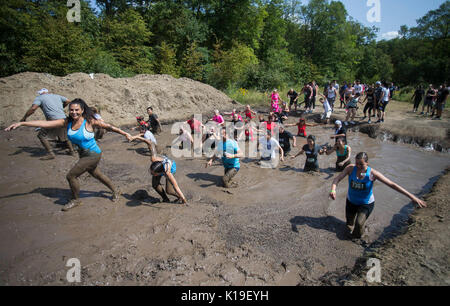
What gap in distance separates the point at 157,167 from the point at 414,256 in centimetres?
464

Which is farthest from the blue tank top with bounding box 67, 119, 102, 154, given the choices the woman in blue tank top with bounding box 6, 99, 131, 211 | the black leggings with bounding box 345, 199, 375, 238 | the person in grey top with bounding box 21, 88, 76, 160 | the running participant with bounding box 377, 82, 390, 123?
the running participant with bounding box 377, 82, 390, 123

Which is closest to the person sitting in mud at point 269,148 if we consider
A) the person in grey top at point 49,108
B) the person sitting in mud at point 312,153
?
the person sitting in mud at point 312,153

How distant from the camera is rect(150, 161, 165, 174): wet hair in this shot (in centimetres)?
472

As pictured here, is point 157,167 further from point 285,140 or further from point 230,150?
point 285,140

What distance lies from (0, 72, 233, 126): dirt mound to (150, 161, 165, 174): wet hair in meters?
7.96

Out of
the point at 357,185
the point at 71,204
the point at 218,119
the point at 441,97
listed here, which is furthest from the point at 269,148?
the point at 441,97

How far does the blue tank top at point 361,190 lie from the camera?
410 cm

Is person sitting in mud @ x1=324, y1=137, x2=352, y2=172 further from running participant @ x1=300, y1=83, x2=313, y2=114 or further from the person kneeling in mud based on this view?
running participant @ x1=300, y1=83, x2=313, y2=114

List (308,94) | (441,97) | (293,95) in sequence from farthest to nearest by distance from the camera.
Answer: (293,95) < (308,94) < (441,97)

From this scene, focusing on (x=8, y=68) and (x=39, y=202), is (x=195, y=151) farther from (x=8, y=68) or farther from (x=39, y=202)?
(x=8, y=68)

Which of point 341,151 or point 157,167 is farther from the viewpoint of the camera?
point 341,151

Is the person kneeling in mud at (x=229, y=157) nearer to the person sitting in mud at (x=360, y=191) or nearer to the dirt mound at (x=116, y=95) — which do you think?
the person sitting in mud at (x=360, y=191)

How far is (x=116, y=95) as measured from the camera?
40.7 feet

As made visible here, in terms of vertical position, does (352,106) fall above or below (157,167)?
above
